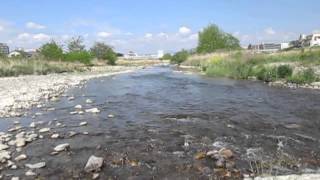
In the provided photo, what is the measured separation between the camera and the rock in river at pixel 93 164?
8.90 m

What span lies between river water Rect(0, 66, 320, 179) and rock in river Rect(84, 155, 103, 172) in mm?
155

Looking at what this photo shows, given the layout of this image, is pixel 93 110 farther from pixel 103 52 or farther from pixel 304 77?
pixel 103 52

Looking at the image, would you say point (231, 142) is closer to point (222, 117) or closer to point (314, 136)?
point (314, 136)

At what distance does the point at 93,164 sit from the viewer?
904 centimetres

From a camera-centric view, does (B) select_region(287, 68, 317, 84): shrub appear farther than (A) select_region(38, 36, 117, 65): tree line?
No

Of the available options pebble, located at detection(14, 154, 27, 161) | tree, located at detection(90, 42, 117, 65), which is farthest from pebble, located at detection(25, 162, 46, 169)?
tree, located at detection(90, 42, 117, 65)

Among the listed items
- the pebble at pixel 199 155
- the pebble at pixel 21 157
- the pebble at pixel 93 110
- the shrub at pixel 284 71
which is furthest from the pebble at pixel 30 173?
the shrub at pixel 284 71

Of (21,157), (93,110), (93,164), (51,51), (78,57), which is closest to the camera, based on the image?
(93,164)

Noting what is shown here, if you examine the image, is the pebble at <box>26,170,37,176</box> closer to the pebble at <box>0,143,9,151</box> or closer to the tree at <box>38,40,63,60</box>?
the pebble at <box>0,143,9,151</box>

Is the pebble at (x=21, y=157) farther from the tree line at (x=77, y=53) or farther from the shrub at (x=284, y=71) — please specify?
the tree line at (x=77, y=53)

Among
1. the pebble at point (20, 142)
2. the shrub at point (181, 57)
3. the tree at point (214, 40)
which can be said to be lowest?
the shrub at point (181, 57)

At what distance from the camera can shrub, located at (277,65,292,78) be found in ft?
112

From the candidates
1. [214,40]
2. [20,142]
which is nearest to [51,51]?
[214,40]

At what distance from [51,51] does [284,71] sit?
5686 centimetres
